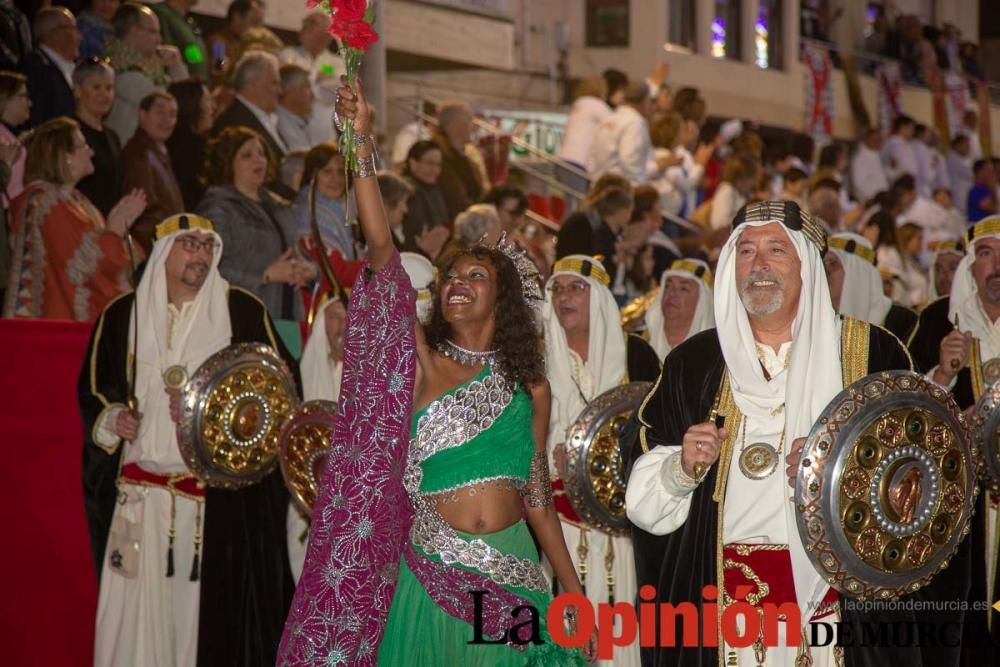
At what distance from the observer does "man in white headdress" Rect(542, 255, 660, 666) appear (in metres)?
6.79

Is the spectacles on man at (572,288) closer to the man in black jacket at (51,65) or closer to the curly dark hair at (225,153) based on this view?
the curly dark hair at (225,153)

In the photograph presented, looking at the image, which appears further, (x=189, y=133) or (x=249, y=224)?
(x=189, y=133)

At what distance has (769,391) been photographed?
4.24 meters

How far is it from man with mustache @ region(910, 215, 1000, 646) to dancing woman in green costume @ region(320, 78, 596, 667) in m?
2.25

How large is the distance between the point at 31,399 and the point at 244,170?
73.4 inches

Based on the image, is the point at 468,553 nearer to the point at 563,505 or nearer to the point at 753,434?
the point at 753,434

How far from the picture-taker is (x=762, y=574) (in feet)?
13.7

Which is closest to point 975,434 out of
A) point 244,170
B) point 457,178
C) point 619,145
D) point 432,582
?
point 432,582

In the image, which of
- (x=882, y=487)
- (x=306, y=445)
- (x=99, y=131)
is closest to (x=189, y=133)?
(x=99, y=131)

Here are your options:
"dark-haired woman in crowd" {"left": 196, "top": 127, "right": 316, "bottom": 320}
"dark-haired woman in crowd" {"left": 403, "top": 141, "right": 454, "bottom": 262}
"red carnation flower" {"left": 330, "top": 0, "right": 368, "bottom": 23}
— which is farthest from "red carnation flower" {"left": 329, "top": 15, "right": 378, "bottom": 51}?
"dark-haired woman in crowd" {"left": 403, "top": 141, "right": 454, "bottom": 262}

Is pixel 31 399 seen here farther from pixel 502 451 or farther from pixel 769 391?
pixel 769 391

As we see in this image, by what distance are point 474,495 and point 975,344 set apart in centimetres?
277

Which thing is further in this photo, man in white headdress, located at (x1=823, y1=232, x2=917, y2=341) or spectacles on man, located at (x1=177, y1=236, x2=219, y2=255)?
man in white headdress, located at (x1=823, y1=232, x2=917, y2=341)

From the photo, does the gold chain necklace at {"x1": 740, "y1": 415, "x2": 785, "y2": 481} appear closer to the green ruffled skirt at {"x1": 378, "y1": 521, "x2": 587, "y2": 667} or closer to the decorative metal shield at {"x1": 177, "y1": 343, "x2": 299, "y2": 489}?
the green ruffled skirt at {"x1": 378, "y1": 521, "x2": 587, "y2": 667}
